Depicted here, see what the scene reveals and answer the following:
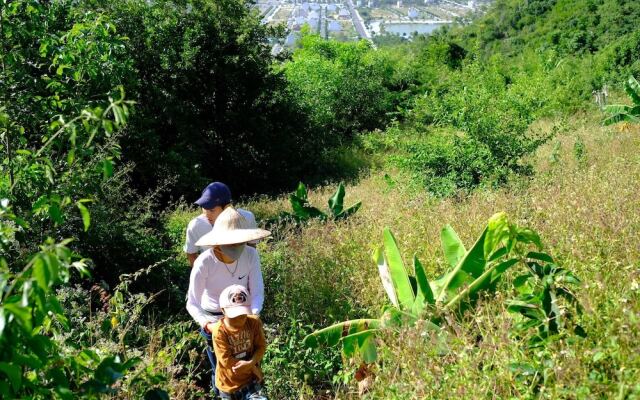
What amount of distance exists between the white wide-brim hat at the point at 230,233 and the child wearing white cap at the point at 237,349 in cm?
29

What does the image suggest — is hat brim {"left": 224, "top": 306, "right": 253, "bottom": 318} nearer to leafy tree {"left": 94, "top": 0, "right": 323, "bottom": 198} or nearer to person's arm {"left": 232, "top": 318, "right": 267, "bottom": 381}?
person's arm {"left": 232, "top": 318, "right": 267, "bottom": 381}

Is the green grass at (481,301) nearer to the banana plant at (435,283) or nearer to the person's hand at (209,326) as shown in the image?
the banana plant at (435,283)

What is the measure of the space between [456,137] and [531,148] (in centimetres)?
99

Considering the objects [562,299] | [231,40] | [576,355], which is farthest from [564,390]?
[231,40]

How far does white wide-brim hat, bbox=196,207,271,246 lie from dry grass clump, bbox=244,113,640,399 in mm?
1027

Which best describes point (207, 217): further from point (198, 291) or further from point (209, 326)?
point (209, 326)

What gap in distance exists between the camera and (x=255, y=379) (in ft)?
11.3

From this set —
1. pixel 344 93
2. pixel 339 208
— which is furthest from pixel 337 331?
pixel 344 93

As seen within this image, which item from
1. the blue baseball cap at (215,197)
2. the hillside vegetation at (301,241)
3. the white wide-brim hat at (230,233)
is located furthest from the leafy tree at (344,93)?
the white wide-brim hat at (230,233)

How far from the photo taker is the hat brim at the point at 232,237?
3549 mm

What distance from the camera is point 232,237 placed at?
3.59m

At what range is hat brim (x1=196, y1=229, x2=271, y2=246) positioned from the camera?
3.55 metres

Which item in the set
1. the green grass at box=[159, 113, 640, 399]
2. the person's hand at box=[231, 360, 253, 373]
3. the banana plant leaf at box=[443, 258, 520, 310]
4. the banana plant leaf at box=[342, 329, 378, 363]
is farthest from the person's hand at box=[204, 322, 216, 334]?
the banana plant leaf at box=[443, 258, 520, 310]

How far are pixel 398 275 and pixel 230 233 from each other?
1295 millimetres
